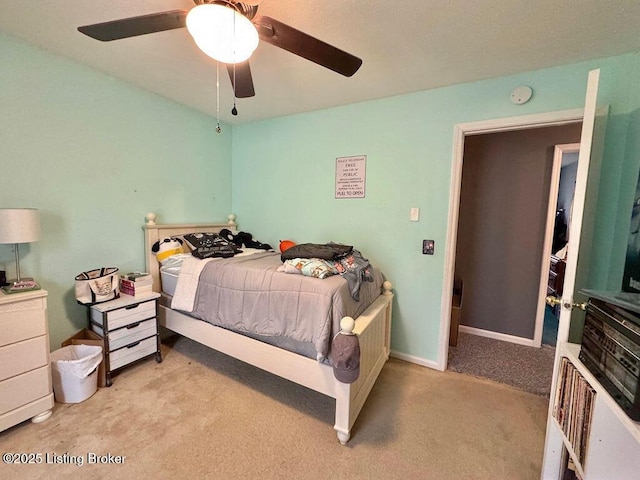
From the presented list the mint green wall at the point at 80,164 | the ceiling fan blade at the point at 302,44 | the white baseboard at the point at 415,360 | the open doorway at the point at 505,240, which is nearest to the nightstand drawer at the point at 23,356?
the mint green wall at the point at 80,164

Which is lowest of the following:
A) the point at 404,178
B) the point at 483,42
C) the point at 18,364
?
the point at 18,364

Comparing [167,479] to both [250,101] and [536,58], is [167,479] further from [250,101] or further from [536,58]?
[536,58]

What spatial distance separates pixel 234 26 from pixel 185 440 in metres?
2.08

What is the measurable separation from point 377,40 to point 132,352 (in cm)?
277

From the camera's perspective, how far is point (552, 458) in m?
1.28

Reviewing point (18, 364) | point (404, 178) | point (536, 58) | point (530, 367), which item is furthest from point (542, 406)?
point (18, 364)

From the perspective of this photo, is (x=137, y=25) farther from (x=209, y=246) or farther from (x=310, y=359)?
(x=310, y=359)

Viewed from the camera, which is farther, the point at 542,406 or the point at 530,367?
the point at 530,367

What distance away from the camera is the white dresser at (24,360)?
1.50 metres

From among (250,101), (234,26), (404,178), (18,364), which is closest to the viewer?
(234,26)

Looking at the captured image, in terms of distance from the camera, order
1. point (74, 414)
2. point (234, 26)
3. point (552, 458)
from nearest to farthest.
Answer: point (234, 26), point (552, 458), point (74, 414)

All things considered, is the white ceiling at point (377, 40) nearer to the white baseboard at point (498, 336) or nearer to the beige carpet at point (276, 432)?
the beige carpet at point (276, 432)

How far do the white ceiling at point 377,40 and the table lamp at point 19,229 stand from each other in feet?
3.59

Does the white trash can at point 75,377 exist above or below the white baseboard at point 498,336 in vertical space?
above
